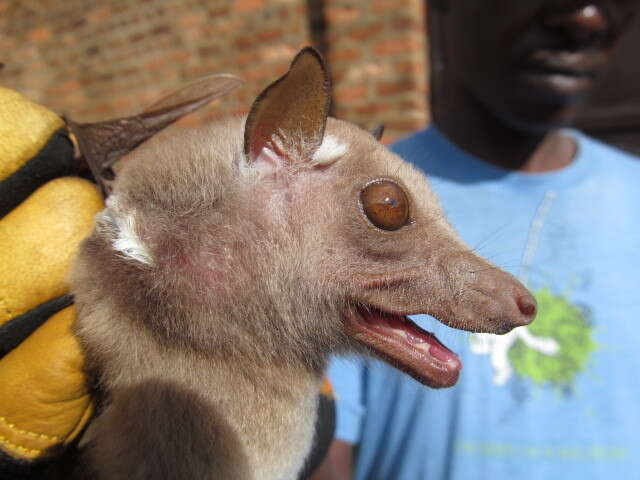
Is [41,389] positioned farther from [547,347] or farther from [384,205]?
[547,347]

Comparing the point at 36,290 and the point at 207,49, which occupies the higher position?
the point at 36,290

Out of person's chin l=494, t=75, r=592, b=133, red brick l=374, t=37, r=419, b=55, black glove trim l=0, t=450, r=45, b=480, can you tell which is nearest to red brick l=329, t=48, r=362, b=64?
red brick l=374, t=37, r=419, b=55

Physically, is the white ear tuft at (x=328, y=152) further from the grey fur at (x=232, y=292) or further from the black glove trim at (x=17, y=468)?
the black glove trim at (x=17, y=468)

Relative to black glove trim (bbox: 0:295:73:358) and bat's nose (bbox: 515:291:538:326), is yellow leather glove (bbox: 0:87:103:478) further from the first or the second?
bat's nose (bbox: 515:291:538:326)

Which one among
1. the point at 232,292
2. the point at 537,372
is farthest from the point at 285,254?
the point at 537,372

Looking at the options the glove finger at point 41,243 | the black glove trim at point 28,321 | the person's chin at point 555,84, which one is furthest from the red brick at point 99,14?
the black glove trim at point 28,321

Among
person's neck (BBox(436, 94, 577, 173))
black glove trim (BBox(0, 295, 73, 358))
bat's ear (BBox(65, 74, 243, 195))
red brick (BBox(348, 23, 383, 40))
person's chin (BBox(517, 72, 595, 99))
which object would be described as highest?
bat's ear (BBox(65, 74, 243, 195))
